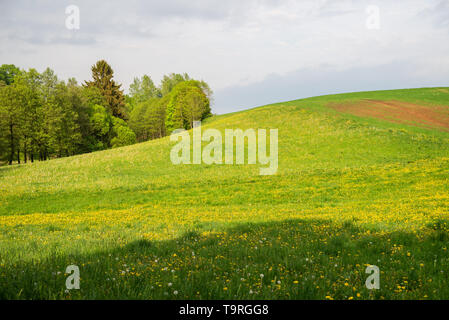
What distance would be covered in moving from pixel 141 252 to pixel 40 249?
105 inches

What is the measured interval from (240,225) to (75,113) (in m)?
61.5

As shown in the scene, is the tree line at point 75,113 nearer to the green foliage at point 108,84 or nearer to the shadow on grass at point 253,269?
the green foliage at point 108,84

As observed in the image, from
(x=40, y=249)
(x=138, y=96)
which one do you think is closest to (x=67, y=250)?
(x=40, y=249)

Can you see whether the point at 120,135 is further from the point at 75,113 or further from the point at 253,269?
the point at 253,269

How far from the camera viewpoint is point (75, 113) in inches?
2410

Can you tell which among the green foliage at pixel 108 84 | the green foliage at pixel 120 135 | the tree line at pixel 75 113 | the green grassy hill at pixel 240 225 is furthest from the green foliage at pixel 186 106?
the green grassy hill at pixel 240 225

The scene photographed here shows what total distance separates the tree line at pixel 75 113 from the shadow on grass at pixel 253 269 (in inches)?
2246

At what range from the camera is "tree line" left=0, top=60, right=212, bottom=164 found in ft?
172

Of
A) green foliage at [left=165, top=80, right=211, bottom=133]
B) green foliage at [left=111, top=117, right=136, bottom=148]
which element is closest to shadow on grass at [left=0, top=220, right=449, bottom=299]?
green foliage at [left=165, top=80, right=211, bottom=133]

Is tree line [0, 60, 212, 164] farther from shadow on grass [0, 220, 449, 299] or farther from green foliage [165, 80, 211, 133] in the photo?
shadow on grass [0, 220, 449, 299]

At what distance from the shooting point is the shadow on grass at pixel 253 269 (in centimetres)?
437

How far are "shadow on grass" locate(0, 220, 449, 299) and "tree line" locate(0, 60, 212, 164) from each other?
187ft
